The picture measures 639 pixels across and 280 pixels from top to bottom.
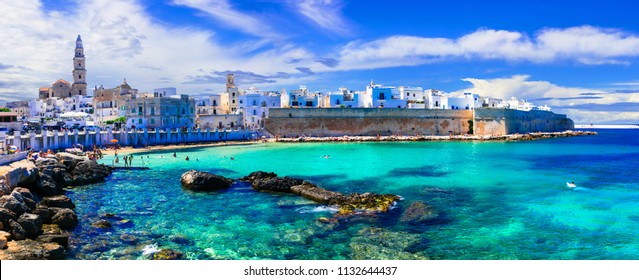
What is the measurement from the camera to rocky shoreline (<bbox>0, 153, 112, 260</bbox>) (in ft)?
36.3

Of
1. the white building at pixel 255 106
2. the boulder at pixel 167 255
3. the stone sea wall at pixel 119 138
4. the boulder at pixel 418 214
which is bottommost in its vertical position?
the boulder at pixel 167 255

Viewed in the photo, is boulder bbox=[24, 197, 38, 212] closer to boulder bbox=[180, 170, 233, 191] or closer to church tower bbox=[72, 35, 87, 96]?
boulder bbox=[180, 170, 233, 191]

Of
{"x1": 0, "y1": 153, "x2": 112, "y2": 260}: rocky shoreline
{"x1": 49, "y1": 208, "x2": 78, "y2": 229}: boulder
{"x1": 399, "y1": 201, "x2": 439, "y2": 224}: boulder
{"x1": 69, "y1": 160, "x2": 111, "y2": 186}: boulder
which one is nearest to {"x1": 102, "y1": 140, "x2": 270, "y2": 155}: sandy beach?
{"x1": 69, "y1": 160, "x2": 111, "y2": 186}: boulder

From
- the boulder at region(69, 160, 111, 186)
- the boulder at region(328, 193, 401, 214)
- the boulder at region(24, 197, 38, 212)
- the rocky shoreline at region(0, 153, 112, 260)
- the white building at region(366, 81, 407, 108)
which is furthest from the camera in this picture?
the white building at region(366, 81, 407, 108)

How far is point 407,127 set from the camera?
212ft

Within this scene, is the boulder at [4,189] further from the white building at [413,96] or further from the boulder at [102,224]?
the white building at [413,96]

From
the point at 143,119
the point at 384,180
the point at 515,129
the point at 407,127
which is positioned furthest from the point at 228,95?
the point at 384,180

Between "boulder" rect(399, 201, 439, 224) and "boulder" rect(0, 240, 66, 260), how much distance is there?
389 inches

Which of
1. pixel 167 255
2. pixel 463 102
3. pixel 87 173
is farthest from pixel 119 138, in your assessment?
pixel 463 102

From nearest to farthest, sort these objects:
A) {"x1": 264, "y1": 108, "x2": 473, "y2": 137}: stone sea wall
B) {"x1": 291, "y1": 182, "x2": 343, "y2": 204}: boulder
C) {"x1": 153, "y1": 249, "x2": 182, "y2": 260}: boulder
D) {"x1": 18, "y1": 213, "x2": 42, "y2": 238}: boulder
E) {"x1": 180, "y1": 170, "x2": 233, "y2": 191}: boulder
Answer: {"x1": 153, "y1": 249, "x2": 182, "y2": 260}: boulder < {"x1": 18, "y1": 213, "x2": 42, "y2": 238}: boulder < {"x1": 291, "y1": 182, "x2": 343, "y2": 204}: boulder < {"x1": 180, "y1": 170, "x2": 233, "y2": 191}: boulder < {"x1": 264, "y1": 108, "x2": 473, "y2": 137}: stone sea wall

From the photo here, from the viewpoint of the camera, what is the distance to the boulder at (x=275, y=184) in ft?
68.4

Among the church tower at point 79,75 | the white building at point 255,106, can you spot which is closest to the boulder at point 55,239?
the white building at point 255,106

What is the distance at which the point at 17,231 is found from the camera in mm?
11984

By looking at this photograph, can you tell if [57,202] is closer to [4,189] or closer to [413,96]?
[4,189]
